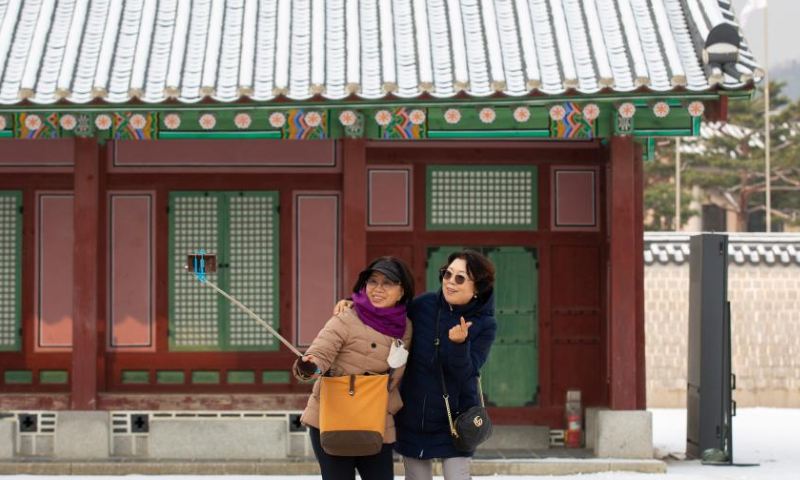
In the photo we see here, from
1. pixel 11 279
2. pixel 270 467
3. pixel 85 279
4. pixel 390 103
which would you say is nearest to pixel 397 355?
pixel 390 103

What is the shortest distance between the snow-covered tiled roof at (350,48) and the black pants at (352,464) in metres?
4.83

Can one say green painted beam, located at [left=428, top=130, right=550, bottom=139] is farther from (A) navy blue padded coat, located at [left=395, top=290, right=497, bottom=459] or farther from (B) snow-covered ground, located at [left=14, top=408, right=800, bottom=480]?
(A) navy blue padded coat, located at [left=395, top=290, right=497, bottom=459]

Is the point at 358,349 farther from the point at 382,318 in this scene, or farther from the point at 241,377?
the point at 241,377

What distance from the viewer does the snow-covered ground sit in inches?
443

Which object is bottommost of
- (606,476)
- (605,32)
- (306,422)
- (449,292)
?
(606,476)

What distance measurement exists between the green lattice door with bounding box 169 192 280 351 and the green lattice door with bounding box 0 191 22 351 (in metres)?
1.50

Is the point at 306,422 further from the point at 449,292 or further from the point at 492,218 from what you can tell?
the point at 492,218

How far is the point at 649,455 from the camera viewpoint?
37.9ft

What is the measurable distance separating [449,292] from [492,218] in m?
5.98

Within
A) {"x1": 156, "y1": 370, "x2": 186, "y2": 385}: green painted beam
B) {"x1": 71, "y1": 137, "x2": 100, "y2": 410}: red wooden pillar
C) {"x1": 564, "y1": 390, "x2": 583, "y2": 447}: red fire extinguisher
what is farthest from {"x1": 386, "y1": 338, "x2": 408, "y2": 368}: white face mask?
{"x1": 156, "y1": 370, "x2": 186, "y2": 385}: green painted beam

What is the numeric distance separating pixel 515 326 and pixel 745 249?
8007 mm

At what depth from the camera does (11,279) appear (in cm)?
1256

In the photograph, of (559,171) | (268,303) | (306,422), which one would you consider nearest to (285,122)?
(268,303)

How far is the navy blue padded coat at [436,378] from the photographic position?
6586 millimetres
